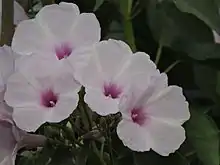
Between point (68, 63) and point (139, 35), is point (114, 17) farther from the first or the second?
point (68, 63)

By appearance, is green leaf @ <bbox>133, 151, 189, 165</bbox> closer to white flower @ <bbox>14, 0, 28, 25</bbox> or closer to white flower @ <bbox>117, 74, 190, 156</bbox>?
white flower @ <bbox>117, 74, 190, 156</bbox>

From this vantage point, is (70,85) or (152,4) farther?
(152,4)

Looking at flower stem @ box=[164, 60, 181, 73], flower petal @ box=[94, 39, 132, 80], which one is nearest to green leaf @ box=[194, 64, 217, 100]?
flower stem @ box=[164, 60, 181, 73]

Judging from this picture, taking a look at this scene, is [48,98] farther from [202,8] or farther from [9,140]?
[202,8]

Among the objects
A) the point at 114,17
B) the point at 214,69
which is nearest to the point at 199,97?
the point at 214,69

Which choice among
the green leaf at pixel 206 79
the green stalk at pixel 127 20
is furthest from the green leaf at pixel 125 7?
the green leaf at pixel 206 79
